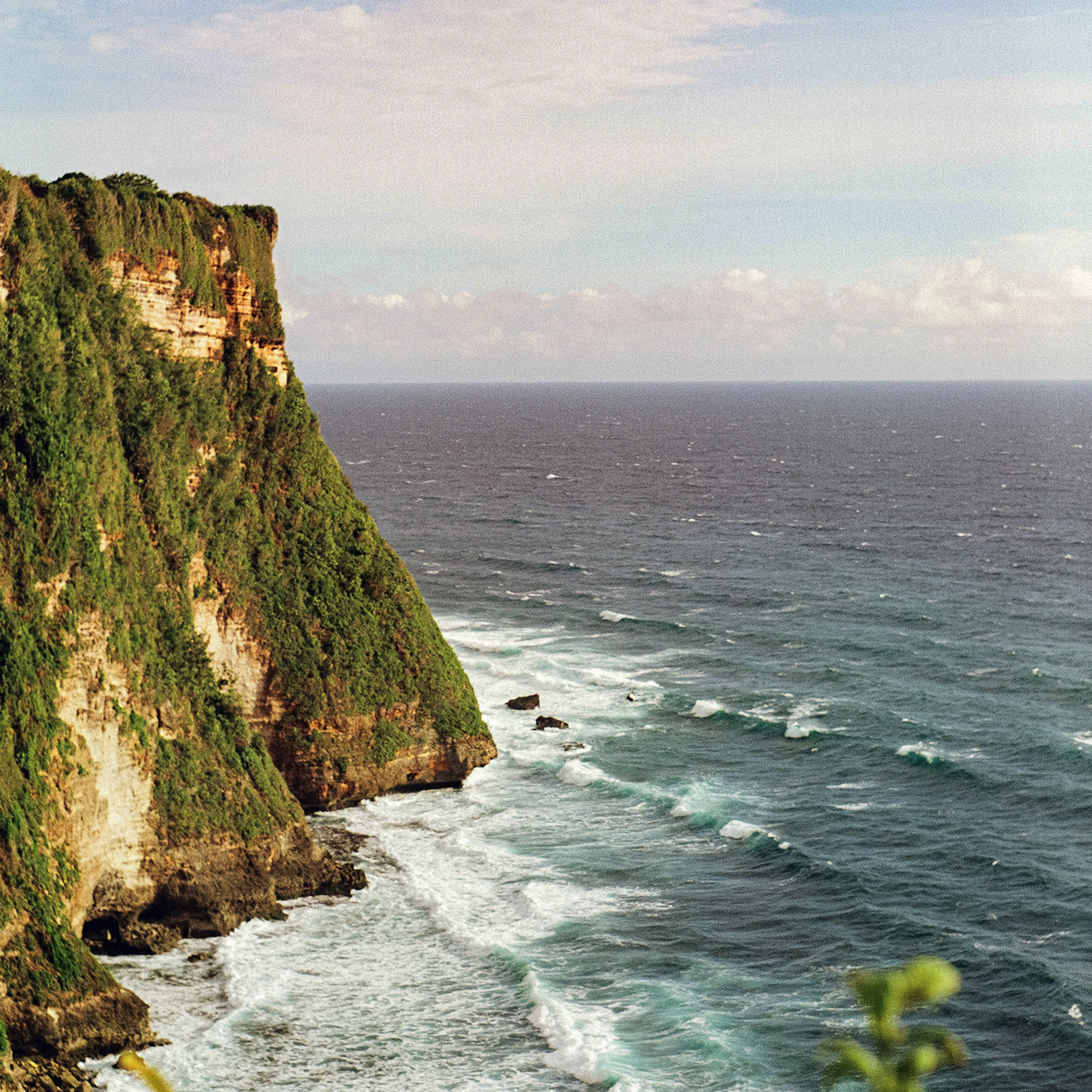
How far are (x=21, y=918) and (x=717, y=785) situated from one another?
33.6 metres

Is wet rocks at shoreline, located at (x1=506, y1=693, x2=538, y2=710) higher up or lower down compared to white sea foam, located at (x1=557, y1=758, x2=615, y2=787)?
higher up

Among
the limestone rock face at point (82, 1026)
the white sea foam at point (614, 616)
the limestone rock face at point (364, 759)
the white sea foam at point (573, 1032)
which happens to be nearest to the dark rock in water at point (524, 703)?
the limestone rock face at point (364, 759)

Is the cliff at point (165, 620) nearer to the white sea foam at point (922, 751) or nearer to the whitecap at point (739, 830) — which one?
the whitecap at point (739, 830)

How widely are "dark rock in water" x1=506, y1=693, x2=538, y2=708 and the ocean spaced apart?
2.29 ft

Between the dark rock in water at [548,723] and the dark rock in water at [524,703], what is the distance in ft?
8.98

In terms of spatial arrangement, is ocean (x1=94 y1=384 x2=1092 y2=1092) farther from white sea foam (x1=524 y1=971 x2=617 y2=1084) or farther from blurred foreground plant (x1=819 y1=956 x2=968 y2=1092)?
blurred foreground plant (x1=819 y1=956 x2=968 y2=1092)

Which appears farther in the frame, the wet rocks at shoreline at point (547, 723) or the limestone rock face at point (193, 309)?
the wet rocks at shoreline at point (547, 723)

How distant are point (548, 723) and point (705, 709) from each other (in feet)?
30.8

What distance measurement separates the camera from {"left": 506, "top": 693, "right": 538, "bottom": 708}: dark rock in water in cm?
6994

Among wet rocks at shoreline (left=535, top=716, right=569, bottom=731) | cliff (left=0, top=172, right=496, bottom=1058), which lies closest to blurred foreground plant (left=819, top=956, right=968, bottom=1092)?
cliff (left=0, top=172, right=496, bottom=1058)

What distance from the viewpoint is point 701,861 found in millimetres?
51438

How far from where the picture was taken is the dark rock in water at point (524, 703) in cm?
6994

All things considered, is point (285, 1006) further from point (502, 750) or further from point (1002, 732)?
point (1002, 732)

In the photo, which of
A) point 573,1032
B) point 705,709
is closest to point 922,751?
point 705,709
